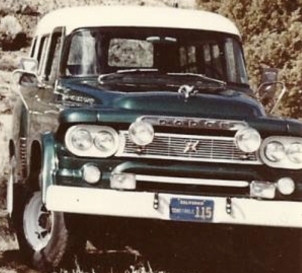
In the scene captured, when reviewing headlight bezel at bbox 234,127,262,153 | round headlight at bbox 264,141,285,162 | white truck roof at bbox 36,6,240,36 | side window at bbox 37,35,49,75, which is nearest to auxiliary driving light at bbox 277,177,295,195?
round headlight at bbox 264,141,285,162

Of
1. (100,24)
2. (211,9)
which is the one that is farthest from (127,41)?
(211,9)

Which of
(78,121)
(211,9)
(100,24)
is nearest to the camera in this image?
(78,121)

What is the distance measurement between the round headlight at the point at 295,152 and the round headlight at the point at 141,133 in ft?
3.16

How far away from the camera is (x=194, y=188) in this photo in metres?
6.58

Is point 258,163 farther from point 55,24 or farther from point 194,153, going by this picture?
point 55,24

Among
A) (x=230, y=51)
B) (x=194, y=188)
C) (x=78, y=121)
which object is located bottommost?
(x=194, y=188)

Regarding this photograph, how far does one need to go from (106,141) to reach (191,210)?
0.71m

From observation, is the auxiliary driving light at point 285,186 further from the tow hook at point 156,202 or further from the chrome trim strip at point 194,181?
the tow hook at point 156,202

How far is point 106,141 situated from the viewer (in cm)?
650

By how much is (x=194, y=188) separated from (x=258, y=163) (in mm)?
472

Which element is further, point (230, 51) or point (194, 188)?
point (230, 51)

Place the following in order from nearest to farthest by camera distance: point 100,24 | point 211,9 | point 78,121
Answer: point 78,121
point 100,24
point 211,9

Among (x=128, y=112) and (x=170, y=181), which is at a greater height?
(x=128, y=112)

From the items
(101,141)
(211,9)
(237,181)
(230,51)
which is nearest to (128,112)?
(101,141)
